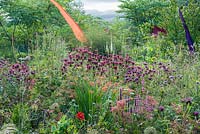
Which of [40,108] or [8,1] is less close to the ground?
[8,1]

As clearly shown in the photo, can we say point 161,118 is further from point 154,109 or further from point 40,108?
point 40,108

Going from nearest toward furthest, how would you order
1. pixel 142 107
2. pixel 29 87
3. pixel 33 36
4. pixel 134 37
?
pixel 142 107 → pixel 29 87 → pixel 33 36 → pixel 134 37

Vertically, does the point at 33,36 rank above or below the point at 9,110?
above

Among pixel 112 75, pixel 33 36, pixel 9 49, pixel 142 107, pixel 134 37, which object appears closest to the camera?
pixel 142 107

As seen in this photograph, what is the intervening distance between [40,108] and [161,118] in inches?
46.8

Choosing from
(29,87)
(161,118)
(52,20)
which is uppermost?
(52,20)

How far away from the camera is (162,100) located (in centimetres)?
404

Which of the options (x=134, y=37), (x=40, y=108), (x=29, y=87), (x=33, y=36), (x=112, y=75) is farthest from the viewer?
(x=134, y=37)

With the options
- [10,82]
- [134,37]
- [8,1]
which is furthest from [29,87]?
[134,37]

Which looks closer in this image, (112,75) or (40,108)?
(40,108)

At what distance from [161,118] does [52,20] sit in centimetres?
590

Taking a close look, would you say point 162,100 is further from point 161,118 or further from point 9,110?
point 9,110

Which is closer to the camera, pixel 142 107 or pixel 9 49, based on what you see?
pixel 142 107

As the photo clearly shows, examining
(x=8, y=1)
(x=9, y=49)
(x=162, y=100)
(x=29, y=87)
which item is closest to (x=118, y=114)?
(x=162, y=100)
